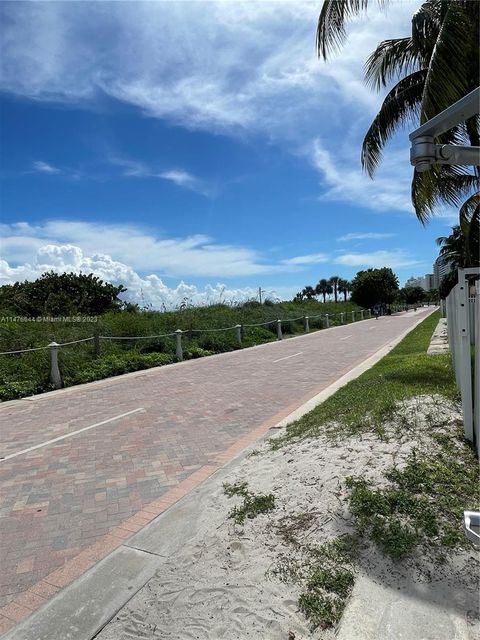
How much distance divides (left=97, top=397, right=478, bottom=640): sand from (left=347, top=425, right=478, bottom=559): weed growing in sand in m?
0.11

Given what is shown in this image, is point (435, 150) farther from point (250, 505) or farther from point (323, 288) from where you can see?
point (323, 288)

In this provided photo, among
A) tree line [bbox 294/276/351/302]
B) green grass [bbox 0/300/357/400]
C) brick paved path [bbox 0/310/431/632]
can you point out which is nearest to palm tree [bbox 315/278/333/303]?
tree line [bbox 294/276/351/302]

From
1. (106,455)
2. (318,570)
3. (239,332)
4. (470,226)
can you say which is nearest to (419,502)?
(318,570)

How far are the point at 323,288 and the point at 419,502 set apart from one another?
103403 mm

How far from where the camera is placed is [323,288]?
345 ft

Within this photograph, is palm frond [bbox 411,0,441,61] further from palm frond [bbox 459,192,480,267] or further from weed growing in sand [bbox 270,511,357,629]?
weed growing in sand [bbox 270,511,357,629]

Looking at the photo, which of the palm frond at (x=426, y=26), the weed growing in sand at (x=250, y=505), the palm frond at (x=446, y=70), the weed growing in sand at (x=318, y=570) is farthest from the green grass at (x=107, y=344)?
the palm frond at (x=426, y=26)

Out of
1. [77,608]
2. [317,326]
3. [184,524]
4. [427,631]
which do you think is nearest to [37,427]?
[184,524]

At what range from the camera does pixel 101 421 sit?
8531mm

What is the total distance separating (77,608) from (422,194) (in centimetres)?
1004

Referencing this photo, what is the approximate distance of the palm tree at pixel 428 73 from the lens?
8.22m

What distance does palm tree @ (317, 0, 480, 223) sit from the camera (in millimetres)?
8219

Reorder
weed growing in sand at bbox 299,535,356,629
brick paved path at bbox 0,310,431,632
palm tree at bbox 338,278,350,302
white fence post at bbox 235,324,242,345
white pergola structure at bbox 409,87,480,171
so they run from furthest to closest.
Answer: palm tree at bbox 338,278,350,302 → white fence post at bbox 235,324,242,345 → brick paved path at bbox 0,310,431,632 → weed growing in sand at bbox 299,535,356,629 → white pergola structure at bbox 409,87,480,171

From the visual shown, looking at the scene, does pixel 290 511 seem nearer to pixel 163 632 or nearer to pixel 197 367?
pixel 163 632
